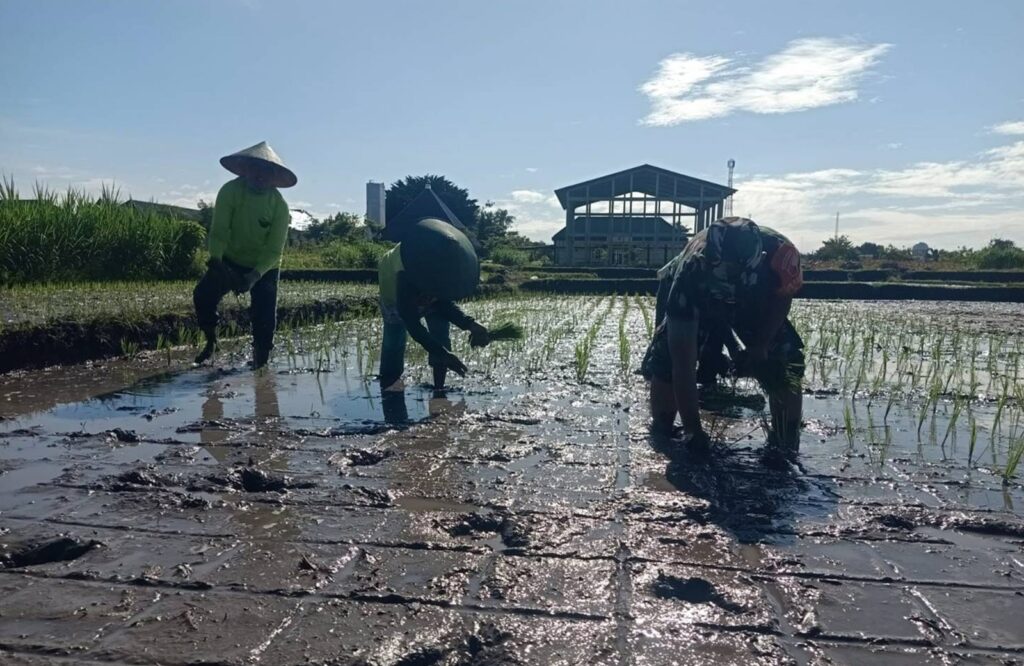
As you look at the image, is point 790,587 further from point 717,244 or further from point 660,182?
point 660,182

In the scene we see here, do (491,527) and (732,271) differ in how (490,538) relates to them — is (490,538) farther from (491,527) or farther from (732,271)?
(732,271)

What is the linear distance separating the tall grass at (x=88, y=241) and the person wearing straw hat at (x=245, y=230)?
496 cm

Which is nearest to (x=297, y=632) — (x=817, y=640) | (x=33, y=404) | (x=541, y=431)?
(x=817, y=640)

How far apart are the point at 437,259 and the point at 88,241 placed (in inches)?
305

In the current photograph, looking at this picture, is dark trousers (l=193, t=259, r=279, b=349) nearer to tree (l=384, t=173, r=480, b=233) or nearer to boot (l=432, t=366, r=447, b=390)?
boot (l=432, t=366, r=447, b=390)

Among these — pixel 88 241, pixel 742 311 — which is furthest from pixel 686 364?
pixel 88 241

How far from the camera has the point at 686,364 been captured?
10.9 ft

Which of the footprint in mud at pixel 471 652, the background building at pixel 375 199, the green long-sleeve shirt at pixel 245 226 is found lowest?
Answer: the footprint in mud at pixel 471 652

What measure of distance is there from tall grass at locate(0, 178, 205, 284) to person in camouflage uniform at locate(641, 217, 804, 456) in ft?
26.4

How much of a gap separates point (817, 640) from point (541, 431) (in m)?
2.03

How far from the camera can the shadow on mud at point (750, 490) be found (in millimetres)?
2463

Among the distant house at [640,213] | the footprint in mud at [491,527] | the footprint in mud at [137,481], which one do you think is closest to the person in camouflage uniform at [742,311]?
the footprint in mud at [491,527]

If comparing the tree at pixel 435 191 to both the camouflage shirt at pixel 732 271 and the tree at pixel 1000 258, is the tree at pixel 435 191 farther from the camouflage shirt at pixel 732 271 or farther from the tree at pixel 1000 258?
the camouflage shirt at pixel 732 271

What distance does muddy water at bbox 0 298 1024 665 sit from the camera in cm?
170
